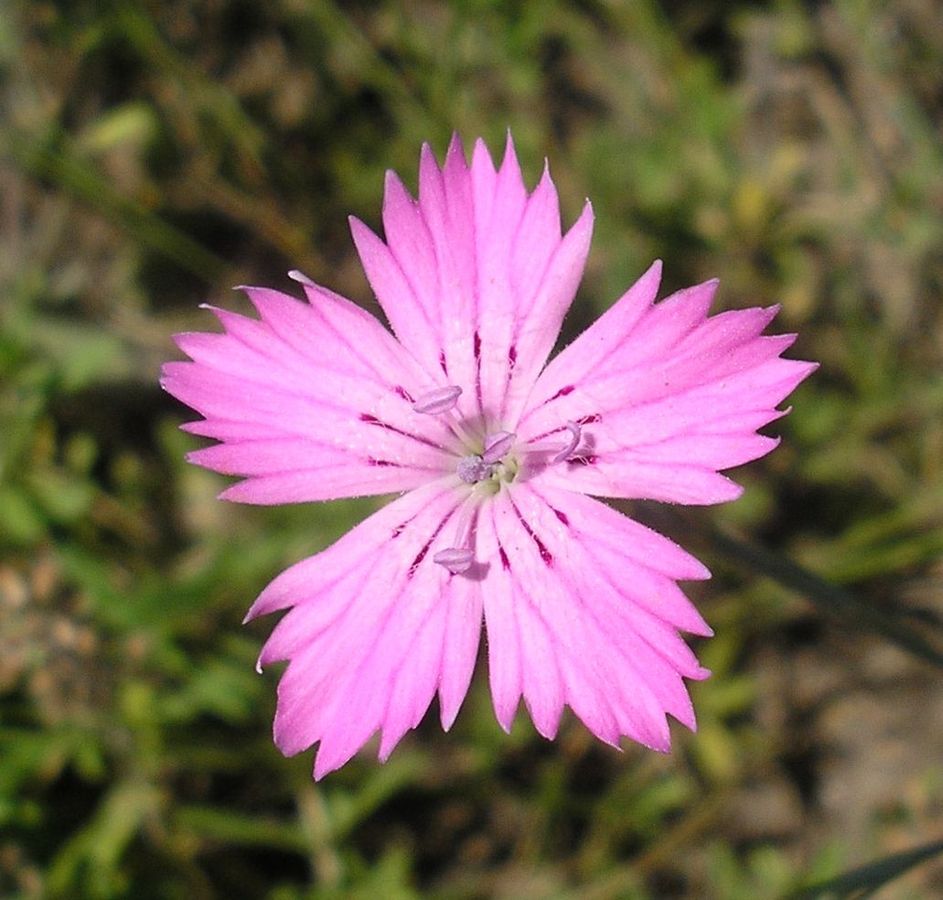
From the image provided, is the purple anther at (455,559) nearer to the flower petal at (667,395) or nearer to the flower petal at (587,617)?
the flower petal at (587,617)

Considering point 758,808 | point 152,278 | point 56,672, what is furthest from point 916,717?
point 152,278

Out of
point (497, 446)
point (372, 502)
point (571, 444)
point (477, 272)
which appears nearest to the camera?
point (571, 444)

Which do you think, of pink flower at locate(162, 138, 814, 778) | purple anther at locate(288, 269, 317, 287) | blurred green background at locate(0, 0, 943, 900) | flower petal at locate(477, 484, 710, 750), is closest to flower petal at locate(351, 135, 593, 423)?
pink flower at locate(162, 138, 814, 778)

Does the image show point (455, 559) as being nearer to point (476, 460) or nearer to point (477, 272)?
point (476, 460)

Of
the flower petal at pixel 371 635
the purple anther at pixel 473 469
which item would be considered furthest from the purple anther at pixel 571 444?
the flower petal at pixel 371 635

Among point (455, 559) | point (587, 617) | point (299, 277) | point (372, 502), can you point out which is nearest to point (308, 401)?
point (299, 277)

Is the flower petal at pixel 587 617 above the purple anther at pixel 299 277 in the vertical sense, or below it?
below
